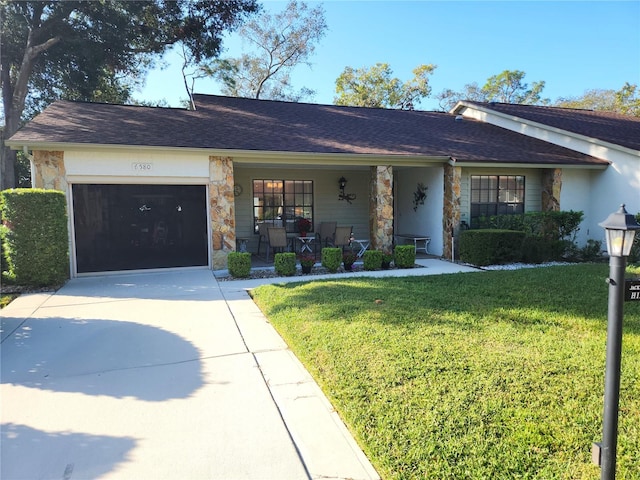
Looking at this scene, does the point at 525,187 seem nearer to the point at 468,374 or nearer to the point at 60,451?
the point at 468,374

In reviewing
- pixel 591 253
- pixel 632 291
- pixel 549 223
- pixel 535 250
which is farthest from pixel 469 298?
pixel 591 253

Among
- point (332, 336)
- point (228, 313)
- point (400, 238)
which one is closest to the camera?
point (332, 336)

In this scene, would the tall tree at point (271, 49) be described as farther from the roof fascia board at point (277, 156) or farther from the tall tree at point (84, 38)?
the roof fascia board at point (277, 156)

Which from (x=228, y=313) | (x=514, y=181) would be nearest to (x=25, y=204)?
(x=228, y=313)

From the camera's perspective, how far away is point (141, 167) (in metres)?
8.91

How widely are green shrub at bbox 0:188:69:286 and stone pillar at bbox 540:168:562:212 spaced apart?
12.5 metres

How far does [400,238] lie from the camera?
1297 centimetres

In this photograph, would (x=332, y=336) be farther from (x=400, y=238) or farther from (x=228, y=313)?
(x=400, y=238)

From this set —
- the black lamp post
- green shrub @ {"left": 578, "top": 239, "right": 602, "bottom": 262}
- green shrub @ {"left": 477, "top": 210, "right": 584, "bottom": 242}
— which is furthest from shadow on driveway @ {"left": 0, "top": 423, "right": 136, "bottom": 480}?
green shrub @ {"left": 578, "top": 239, "right": 602, "bottom": 262}

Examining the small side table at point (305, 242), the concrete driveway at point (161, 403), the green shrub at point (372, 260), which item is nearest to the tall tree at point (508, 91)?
the small side table at point (305, 242)

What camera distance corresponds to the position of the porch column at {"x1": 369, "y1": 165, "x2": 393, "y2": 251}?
10758 millimetres

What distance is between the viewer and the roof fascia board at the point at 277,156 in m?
8.13

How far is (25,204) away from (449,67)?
32336 millimetres

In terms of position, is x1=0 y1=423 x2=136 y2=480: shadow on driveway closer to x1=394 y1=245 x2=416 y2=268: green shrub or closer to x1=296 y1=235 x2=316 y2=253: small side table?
x1=394 y1=245 x2=416 y2=268: green shrub
